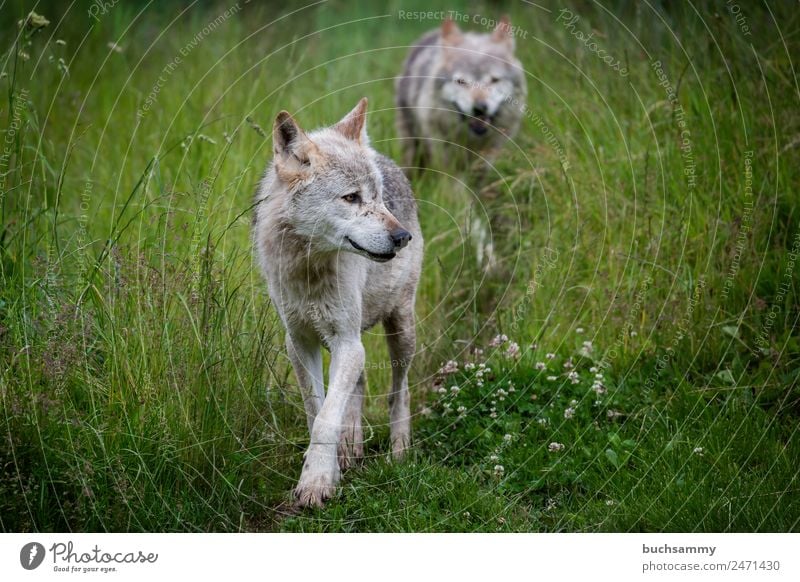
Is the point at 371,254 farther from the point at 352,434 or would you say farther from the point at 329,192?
the point at 352,434

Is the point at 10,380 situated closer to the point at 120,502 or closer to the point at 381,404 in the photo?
the point at 120,502

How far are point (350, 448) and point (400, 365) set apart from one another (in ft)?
2.62

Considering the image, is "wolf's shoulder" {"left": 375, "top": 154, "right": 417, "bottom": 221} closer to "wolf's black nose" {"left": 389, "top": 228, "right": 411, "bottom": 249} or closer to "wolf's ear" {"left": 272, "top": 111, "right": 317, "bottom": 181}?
"wolf's ear" {"left": 272, "top": 111, "right": 317, "bottom": 181}

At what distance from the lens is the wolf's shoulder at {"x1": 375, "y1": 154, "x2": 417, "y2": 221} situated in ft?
21.2

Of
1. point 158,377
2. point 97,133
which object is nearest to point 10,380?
point 158,377

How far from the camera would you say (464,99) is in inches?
427

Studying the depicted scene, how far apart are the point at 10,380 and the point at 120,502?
0.97 m

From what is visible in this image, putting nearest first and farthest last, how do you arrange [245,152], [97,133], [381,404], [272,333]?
[272,333], [381,404], [245,152], [97,133]

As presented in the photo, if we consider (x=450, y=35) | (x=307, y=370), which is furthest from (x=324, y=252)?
(x=450, y=35)

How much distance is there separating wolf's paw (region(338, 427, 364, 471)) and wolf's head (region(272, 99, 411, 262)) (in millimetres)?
1386

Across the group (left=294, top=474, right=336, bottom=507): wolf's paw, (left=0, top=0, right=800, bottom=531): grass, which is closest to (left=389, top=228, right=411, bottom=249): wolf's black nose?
(left=0, top=0, right=800, bottom=531): grass

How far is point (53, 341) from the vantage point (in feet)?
18.2

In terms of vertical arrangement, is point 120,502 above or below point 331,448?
below
